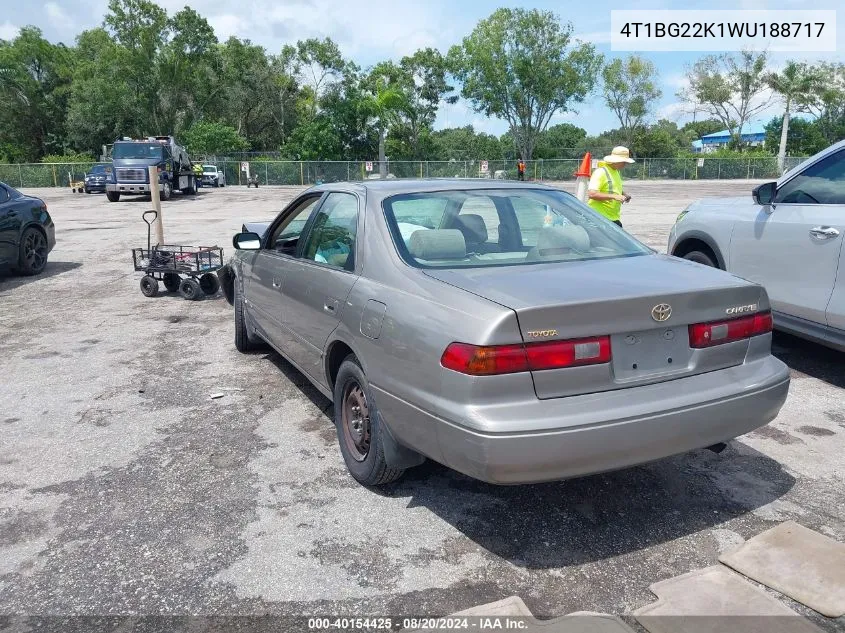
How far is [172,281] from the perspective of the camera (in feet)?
30.0

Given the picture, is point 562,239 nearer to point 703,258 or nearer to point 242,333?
point 703,258

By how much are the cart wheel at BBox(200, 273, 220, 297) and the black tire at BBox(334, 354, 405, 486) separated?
542cm

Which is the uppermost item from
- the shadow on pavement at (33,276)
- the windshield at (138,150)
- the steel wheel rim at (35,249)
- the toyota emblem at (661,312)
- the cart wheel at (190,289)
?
the windshield at (138,150)

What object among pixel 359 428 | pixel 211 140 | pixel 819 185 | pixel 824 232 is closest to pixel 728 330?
pixel 359 428

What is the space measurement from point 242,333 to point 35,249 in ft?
20.7

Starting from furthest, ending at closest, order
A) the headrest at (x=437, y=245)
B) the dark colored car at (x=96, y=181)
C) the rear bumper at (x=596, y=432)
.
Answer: the dark colored car at (x=96, y=181) < the headrest at (x=437, y=245) < the rear bumper at (x=596, y=432)

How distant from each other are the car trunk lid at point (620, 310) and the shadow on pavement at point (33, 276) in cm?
882

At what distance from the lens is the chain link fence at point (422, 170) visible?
49.6 meters

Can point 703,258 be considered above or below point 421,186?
below

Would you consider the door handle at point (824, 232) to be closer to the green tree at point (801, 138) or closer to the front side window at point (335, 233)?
the front side window at point (335, 233)

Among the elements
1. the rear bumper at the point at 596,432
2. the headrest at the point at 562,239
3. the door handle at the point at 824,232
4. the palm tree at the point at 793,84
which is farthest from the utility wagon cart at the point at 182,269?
the palm tree at the point at 793,84

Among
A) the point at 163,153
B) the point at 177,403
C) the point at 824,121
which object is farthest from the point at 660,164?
the point at 177,403

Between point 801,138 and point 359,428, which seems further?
point 801,138

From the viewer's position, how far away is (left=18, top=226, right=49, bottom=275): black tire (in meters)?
10.4
